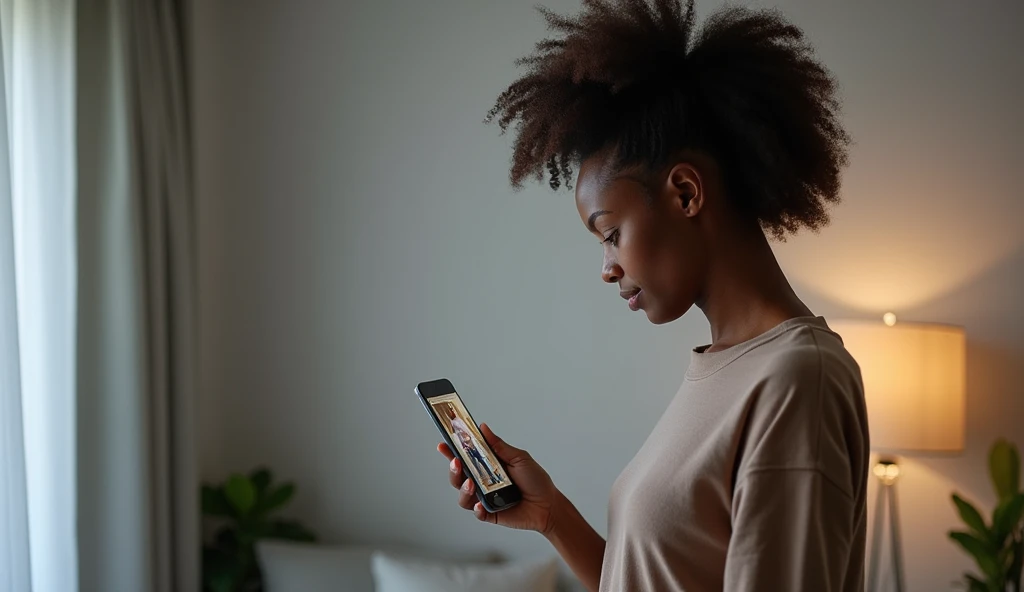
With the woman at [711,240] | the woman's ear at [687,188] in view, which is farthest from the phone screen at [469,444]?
the woman's ear at [687,188]

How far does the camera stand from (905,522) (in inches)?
95.0

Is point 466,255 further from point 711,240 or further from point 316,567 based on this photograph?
point 711,240

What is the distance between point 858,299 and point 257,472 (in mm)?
1757

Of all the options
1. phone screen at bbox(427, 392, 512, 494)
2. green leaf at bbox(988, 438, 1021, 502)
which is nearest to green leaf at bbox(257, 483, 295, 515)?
phone screen at bbox(427, 392, 512, 494)

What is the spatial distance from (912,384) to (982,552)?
0.42 m

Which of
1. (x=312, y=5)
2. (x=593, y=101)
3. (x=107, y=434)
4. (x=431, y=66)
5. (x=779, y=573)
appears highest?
(x=312, y=5)

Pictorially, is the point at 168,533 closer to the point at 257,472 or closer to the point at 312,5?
the point at 257,472

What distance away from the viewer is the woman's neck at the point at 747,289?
3.02ft

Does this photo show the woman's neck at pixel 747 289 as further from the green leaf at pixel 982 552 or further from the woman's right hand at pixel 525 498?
the green leaf at pixel 982 552

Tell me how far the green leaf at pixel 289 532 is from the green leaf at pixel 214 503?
0.14 meters

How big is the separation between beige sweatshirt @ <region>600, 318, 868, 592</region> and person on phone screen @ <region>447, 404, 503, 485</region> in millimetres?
275

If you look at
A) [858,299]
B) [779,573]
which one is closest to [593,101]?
[779,573]

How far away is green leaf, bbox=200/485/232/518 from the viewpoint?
8.71 ft

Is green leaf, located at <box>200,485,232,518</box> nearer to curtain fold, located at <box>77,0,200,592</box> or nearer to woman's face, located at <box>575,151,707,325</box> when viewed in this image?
→ curtain fold, located at <box>77,0,200,592</box>
